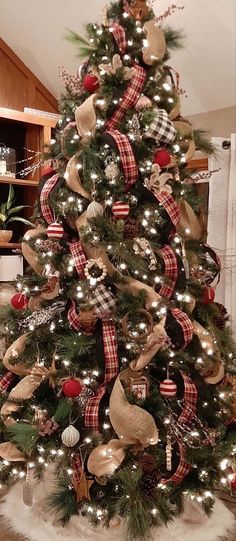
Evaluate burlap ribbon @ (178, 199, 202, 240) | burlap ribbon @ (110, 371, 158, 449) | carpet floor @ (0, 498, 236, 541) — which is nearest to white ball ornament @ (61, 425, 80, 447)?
burlap ribbon @ (110, 371, 158, 449)

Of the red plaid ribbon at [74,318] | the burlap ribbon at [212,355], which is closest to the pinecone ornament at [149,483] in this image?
the burlap ribbon at [212,355]

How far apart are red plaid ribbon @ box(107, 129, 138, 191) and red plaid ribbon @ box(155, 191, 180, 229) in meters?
0.10

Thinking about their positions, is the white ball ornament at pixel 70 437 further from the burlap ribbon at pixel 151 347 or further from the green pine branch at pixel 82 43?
the green pine branch at pixel 82 43

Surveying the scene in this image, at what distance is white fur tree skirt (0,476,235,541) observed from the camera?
1.53 meters

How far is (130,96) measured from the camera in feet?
5.21

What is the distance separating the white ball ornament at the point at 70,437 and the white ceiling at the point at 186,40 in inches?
71.1

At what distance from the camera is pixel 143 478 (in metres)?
1.47

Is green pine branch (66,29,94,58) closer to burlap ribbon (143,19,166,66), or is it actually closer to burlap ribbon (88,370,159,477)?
burlap ribbon (143,19,166,66)

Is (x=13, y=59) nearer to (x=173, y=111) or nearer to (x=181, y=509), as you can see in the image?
(x=173, y=111)

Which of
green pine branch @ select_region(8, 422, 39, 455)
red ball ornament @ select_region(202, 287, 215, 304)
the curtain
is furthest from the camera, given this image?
the curtain

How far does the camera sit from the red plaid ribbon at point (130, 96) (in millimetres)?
1589

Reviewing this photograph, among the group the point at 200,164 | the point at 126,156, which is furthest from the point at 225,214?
the point at 126,156

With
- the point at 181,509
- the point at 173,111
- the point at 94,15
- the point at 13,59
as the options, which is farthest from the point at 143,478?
the point at 13,59

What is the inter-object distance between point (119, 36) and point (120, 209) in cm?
58
